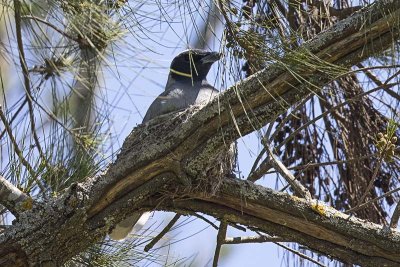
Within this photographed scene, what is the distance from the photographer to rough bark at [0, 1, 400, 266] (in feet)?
8.88

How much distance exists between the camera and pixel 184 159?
2717mm

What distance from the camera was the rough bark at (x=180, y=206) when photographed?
2707 millimetres

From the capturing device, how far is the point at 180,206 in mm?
2871

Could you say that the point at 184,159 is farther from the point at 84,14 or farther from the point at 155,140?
the point at 84,14

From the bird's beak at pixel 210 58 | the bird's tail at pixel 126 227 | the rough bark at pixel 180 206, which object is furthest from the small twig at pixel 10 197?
the bird's beak at pixel 210 58

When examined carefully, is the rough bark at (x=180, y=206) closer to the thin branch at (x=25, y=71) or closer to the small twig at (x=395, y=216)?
the small twig at (x=395, y=216)

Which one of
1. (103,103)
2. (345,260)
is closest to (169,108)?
(103,103)

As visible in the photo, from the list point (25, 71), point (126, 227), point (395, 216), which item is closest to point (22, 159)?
point (25, 71)

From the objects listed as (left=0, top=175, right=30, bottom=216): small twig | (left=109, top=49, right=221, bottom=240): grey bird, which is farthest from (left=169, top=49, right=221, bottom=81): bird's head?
(left=0, top=175, right=30, bottom=216): small twig

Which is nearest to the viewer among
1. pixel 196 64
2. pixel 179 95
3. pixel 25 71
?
pixel 25 71

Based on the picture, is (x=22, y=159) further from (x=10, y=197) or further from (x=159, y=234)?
(x=159, y=234)

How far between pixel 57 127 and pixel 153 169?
1.94 ft

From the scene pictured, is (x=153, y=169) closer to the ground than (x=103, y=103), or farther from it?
closer to the ground

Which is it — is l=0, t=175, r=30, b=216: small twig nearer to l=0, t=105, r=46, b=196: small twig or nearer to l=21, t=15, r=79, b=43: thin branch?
l=0, t=105, r=46, b=196: small twig
